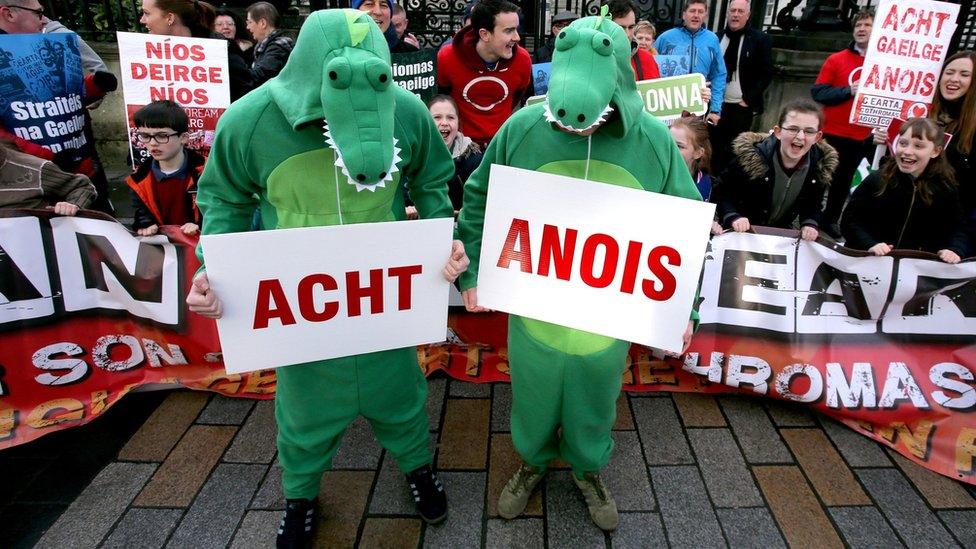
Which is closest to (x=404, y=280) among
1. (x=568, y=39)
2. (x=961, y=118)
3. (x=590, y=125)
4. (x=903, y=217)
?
(x=590, y=125)

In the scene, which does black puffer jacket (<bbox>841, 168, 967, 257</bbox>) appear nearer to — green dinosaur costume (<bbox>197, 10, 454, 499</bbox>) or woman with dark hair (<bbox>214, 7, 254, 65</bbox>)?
green dinosaur costume (<bbox>197, 10, 454, 499</bbox>)

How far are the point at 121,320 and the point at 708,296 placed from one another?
3232mm

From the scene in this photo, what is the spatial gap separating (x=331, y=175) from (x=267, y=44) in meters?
3.52

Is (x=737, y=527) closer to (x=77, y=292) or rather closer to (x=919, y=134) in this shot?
(x=919, y=134)

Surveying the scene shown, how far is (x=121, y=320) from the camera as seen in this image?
3.20m

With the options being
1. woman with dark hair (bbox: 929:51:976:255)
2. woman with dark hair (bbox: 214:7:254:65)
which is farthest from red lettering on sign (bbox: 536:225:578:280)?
woman with dark hair (bbox: 214:7:254:65)

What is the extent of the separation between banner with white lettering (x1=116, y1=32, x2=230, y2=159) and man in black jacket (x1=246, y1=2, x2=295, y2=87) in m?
0.39

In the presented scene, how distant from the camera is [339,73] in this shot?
1.64 m

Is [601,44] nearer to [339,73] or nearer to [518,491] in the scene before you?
[339,73]

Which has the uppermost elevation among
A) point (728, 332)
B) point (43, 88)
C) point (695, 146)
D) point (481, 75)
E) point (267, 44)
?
point (267, 44)

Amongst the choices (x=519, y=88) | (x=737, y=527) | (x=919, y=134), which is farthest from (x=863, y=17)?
(x=737, y=527)

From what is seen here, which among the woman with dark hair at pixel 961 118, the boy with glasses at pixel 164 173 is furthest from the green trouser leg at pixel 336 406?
the woman with dark hair at pixel 961 118

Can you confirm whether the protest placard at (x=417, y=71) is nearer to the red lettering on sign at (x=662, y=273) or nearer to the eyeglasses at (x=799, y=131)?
the eyeglasses at (x=799, y=131)

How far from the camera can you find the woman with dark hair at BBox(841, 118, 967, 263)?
3.38 meters
